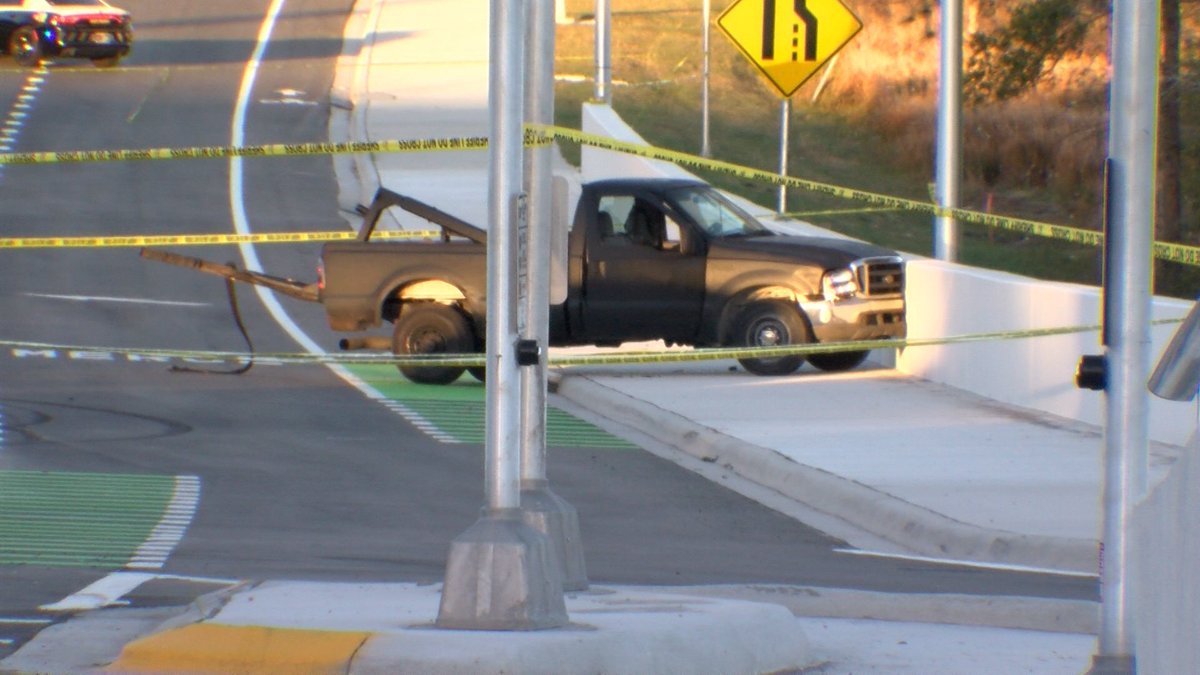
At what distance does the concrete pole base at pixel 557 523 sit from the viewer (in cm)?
747

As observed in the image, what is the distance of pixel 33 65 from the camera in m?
41.2

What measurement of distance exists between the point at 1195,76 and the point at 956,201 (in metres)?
12.9

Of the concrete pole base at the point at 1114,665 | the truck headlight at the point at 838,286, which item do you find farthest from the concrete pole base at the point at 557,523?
the truck headlight at the point at 838,286

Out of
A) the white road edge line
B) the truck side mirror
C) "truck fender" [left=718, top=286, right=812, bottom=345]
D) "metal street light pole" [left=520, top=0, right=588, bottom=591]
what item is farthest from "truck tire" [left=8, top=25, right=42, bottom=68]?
the truck side mirror

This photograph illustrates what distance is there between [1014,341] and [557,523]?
8.07m

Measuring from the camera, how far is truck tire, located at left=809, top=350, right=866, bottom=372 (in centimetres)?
1642

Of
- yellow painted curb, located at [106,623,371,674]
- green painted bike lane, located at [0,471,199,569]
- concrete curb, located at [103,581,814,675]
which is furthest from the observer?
Result: green painted bike lane, located at [0,471,199,569]

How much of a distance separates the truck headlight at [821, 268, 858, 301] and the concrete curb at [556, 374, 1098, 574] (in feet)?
6.60

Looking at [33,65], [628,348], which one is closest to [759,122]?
[33,65]

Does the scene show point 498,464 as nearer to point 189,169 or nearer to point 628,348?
point 628,348

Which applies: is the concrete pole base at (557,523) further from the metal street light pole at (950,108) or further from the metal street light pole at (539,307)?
the metal street light pole at (950,108)

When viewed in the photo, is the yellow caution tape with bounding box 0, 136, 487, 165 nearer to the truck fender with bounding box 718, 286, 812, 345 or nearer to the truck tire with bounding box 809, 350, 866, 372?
the truck fender with bounding box 718, 286, 812, 345

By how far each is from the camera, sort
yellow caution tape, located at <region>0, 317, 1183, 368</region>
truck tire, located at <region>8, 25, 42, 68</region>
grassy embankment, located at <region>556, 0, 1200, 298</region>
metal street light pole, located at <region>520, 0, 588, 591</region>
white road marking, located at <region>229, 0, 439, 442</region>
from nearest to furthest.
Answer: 1. metal street light pole, located at <region>520, 0, 588, 591</region>
2. yellow caution tape, located at <region>0, 317, 1183, 368</region>
3. white road marking, located at <region>229, 0, 439, 442</region>
4. grassy embankment, located at <region>556, 0, 1200, 298</region>
5. truck tire, located at <region>8, 25, 42, 68</region>

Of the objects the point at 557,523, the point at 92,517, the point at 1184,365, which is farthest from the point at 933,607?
the point at 92,517
